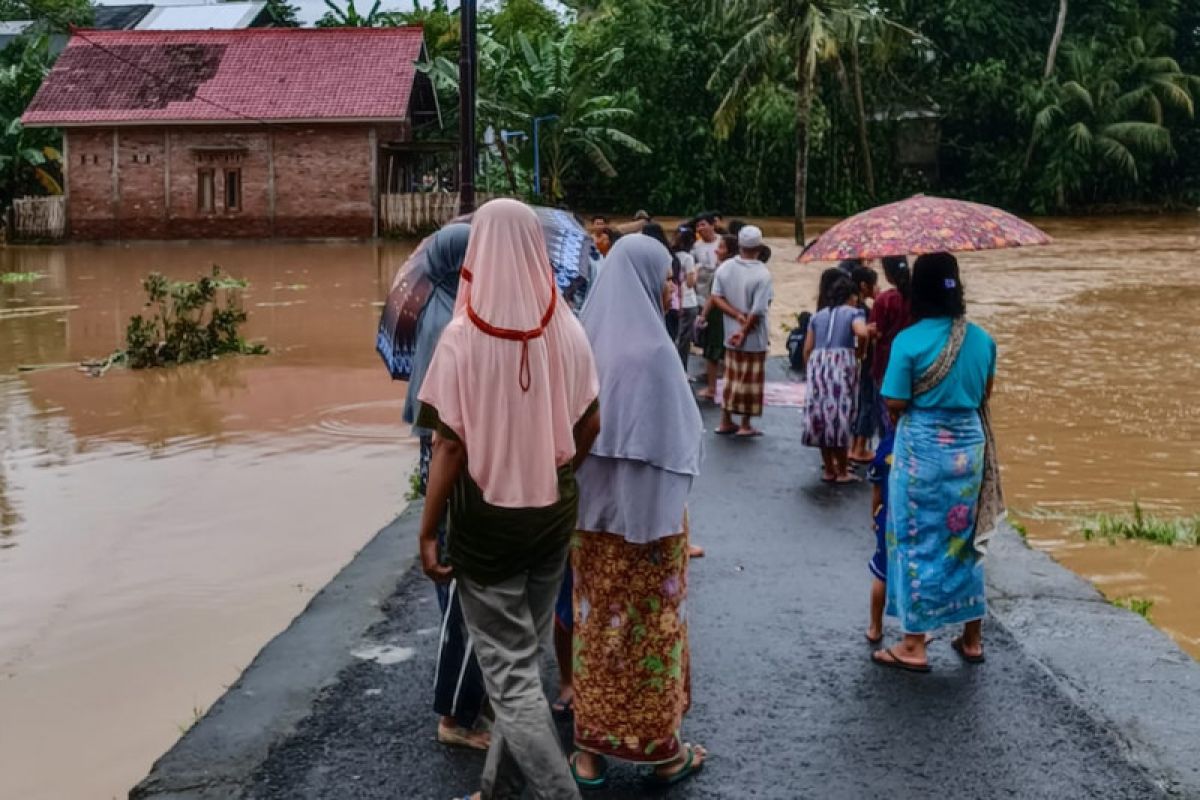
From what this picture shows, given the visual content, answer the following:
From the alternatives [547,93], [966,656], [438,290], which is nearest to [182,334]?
[438,290]

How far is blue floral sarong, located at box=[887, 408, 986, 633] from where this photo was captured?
487 cm

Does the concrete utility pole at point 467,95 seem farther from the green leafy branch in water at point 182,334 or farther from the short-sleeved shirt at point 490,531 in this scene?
the short-sleeved shirt at point 490,531

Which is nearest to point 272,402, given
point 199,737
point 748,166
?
point 199,737

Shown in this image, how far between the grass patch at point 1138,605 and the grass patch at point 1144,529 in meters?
1.06

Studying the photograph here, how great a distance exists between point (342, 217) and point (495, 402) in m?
31.1

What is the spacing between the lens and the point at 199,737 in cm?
454

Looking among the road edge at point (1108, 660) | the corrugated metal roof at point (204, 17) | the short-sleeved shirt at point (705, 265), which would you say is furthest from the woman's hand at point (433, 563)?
the corrugated metal roof at point (204, 17)

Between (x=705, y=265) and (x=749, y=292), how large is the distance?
98.6 inches

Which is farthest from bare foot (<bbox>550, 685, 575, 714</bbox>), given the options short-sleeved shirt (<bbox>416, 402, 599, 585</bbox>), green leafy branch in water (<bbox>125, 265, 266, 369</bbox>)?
green leafy branch in water (<bbox>125, 265, 266, 369</bbox>)

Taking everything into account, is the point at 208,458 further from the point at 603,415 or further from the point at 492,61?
the point at 492,61

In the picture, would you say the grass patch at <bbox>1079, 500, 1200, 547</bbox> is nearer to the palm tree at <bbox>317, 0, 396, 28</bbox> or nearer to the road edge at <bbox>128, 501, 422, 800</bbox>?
the road edge at <bbox>128, 501, 422, 800</bbox>

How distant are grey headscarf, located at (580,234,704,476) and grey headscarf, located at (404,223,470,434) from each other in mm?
708

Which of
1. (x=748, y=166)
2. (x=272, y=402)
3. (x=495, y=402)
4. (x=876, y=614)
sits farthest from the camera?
(x=748, y=166)

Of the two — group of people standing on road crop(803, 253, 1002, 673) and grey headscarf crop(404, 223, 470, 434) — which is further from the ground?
grey headscarf crop(404, 223, 470, 434)
